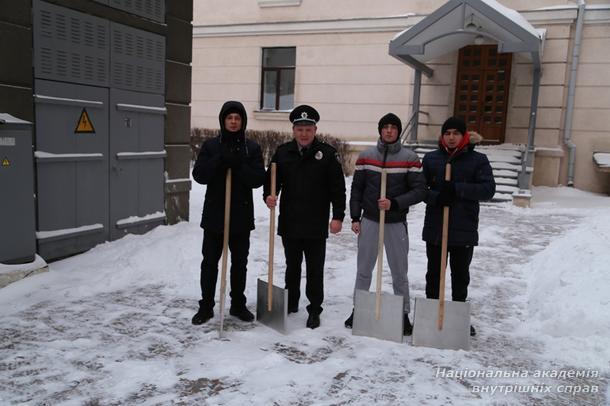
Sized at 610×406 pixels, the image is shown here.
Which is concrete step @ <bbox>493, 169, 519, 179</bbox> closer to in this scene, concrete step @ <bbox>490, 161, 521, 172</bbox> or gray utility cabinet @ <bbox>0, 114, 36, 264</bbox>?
concrete step @ <bbox>490, 161, 521, 172</bbox>

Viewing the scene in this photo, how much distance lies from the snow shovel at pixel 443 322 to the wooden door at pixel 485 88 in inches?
433

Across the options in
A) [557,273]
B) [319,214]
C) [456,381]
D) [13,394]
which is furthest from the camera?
[557,273]

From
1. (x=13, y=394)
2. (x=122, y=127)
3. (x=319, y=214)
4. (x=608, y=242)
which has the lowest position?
(x=13, y=394)

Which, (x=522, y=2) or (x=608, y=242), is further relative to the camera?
(x=522, y=2)

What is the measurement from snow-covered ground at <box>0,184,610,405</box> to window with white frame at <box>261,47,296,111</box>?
36.9 feet

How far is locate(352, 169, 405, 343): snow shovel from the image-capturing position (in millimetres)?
4074

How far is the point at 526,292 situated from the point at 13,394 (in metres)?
4.56

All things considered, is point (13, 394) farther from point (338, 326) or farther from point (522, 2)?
point (522, 2)

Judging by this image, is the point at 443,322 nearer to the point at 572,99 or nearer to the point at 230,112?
the point at 230,112

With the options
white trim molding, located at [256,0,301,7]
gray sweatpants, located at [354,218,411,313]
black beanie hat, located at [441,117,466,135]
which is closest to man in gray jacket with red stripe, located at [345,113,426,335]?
gray sweatpants, located at [354,218,411,313]

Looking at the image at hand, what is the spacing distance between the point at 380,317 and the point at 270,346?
2.79ft

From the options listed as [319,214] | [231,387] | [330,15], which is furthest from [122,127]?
[330,15]

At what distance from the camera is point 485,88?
46.9 ft

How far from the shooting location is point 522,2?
1382 centimetres
